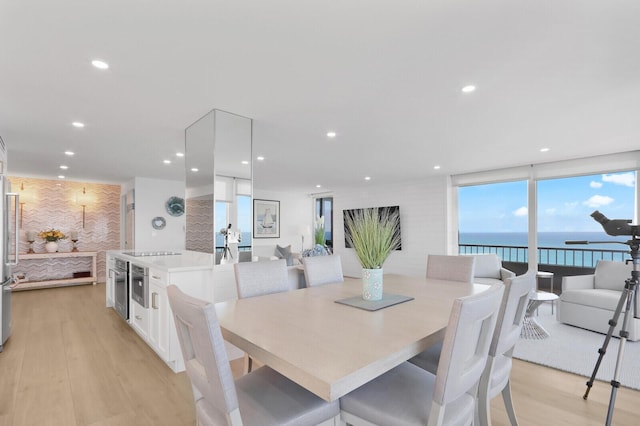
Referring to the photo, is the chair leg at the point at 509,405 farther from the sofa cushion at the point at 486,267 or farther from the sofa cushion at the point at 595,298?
the sofa cushion at the point at 486,267

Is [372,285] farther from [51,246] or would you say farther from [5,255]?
[51,246]

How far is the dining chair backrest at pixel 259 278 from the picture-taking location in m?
2.10

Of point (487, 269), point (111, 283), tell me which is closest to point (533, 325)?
point (487, 269)

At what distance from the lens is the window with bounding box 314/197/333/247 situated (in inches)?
377

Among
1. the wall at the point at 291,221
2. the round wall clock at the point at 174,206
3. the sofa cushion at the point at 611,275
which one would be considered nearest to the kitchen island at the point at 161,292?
the round wall clock at the point at 174,206

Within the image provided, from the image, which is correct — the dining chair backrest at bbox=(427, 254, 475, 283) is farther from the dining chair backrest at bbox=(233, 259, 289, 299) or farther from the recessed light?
the recessed light

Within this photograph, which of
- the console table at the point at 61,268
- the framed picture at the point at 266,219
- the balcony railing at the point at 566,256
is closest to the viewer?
the balcony railing at the point at 566,256

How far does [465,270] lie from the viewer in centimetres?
271

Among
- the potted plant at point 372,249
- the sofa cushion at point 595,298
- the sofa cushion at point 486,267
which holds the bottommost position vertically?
the sofa cushion at point 595,298

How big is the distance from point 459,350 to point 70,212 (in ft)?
Result: 27.9

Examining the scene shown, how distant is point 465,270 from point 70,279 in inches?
308

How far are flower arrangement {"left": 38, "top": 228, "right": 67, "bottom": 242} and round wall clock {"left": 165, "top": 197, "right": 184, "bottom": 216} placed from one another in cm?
231

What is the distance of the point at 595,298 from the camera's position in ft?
12.1

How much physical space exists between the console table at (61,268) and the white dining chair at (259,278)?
6394mm
